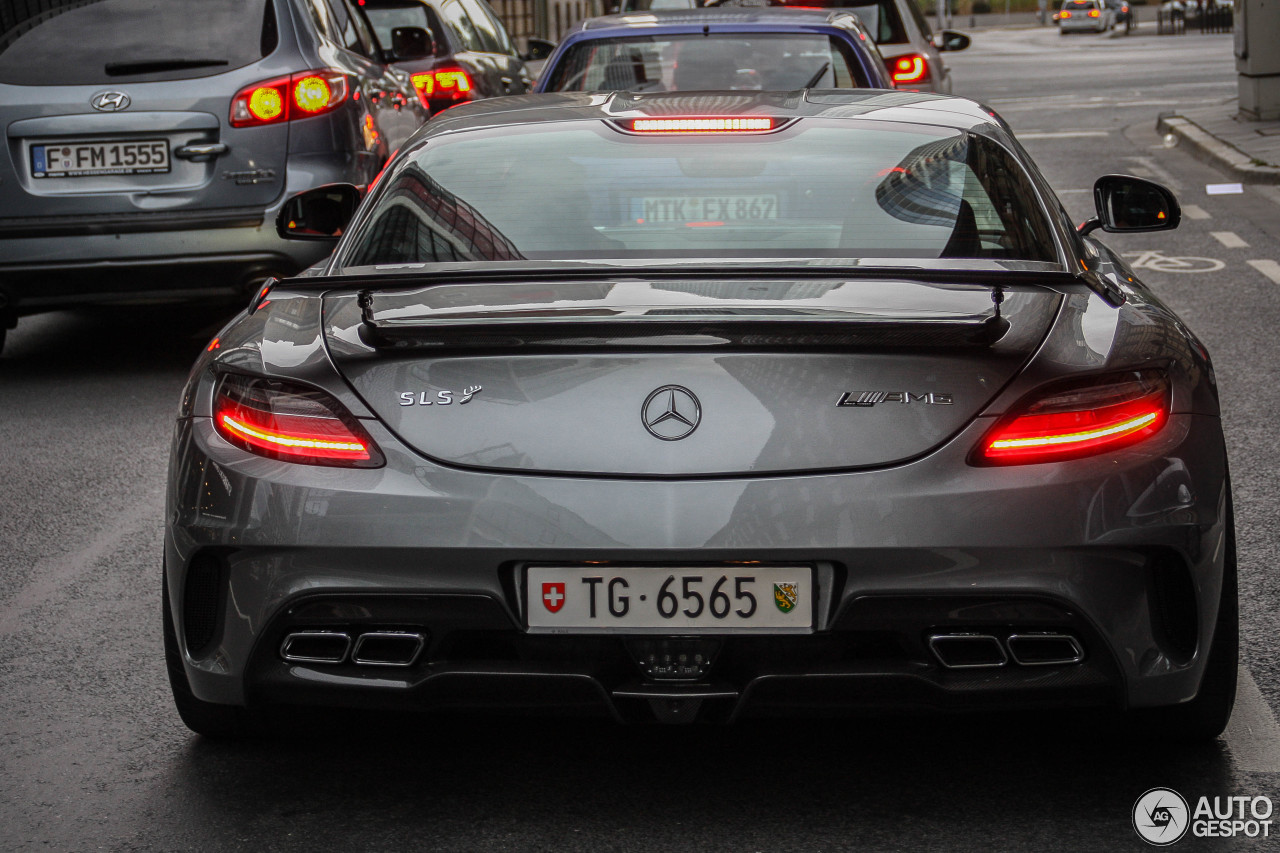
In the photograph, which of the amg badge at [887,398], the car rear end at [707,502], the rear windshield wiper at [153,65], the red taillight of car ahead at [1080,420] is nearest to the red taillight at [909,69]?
the rear windshield wiper at [153,65]

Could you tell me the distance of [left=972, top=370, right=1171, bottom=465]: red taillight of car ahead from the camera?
2875 millimetres

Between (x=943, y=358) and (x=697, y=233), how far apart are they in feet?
2.92

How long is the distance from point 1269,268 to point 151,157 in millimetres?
6035

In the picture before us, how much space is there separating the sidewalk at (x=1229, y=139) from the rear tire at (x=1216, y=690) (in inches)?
433

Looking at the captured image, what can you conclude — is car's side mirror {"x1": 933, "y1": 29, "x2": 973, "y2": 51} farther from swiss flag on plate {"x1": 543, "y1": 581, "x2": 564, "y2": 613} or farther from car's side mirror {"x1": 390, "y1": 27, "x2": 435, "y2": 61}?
swiss flag on plate {"x1": 543, "y1": 581, "x2": 564, "y2": 613}

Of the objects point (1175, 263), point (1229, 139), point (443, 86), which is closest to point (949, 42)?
point (1229, 139)

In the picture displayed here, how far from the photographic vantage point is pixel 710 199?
148 inches

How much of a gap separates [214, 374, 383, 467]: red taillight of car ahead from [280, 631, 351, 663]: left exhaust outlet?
298mm

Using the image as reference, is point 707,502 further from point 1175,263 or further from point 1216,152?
point 1216,152

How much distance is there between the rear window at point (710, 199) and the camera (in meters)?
3.60

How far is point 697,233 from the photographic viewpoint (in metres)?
3.65

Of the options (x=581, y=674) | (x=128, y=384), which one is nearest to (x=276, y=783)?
(x=581, y=674)

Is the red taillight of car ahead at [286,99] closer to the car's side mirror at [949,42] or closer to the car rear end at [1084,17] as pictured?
the car's side mirror at [949,42]

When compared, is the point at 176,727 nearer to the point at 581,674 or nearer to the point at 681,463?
the point at 581,674
